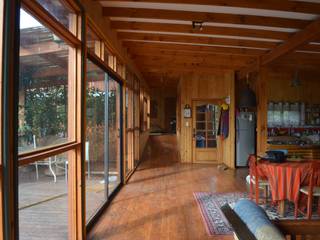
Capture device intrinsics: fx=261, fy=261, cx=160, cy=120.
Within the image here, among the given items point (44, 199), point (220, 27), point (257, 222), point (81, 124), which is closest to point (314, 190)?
point (257, 222)

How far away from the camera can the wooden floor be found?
3.21 metres

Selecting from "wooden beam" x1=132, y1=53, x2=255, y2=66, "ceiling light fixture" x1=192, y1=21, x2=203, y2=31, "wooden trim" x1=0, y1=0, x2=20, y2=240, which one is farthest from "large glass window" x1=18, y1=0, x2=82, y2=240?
"wooden beam" x1=132, y1=53, x2=255, y2=66

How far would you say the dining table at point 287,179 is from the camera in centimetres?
352

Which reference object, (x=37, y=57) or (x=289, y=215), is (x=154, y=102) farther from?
(x=37, y=57)

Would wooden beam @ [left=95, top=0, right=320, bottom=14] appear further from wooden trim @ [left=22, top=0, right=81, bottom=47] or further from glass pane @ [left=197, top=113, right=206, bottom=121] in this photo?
glass pane @ [left=197, top=113, right=206, bottom=121]

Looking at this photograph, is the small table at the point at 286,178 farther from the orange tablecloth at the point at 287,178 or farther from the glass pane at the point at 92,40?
the glass pane at the point at 92,40

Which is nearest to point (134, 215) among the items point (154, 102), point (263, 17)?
point (263, 17)

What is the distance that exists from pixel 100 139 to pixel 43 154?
1.96 meters

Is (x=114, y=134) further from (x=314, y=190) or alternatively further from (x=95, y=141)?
(x=314, y=190)

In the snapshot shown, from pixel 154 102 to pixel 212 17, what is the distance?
47.2 ft

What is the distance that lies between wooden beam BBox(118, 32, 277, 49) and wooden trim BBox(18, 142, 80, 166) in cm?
267

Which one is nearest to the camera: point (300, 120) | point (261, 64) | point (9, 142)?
point (9, 142)

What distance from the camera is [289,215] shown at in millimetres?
3764

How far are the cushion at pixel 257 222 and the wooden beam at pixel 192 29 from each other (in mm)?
3082
